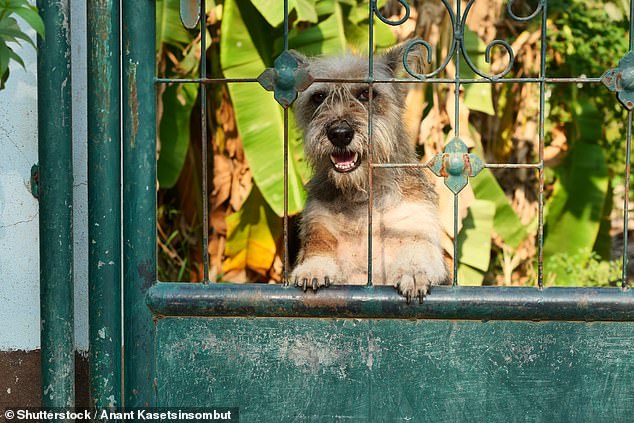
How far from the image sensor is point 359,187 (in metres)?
4.06

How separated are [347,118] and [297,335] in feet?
4.00

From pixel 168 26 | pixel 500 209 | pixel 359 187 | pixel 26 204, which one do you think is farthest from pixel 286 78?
pixel 500 209

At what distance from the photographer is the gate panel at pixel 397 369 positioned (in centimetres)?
307

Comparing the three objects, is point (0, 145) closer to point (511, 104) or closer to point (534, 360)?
point (534, 360)

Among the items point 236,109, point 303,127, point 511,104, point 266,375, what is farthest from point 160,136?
point 266,375

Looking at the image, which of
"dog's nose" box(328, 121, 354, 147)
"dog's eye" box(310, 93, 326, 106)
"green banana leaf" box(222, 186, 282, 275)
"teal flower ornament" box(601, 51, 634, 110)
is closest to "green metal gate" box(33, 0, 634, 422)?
"teal flower ornament" box(601, 51, 634, 110)

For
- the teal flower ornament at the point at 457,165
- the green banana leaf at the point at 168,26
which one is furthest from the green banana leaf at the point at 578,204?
the teal flower ornament at the point at 457,165

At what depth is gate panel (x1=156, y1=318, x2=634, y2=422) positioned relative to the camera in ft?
10.1

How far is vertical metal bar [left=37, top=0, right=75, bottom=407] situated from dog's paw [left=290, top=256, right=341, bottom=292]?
87 centimetres

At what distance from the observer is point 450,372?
123 inches

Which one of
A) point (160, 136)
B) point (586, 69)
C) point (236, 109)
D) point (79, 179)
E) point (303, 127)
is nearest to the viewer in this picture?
point (79, 179)

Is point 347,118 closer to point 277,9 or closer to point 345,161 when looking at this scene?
point 345,161

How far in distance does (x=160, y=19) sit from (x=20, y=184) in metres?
2.88

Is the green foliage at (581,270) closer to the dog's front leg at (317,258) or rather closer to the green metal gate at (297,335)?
the dog's front leg at (317,258)
